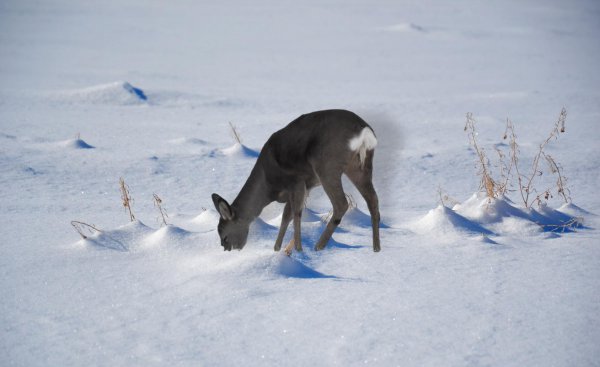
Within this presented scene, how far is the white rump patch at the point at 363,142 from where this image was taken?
461 centimetres

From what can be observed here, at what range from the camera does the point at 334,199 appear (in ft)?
15.5

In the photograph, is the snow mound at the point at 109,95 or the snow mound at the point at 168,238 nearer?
the snow mound at the point at 168,238

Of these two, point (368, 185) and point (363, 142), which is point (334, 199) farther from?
point (363, 142)

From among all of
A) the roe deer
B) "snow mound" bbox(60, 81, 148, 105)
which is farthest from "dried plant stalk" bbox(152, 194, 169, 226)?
→ "snow mound" bbox(60, 81, 148, 105)

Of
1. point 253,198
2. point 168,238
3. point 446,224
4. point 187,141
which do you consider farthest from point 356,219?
point 187,141

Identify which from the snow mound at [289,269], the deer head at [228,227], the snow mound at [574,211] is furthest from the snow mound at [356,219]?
the snow mound at [574,211]

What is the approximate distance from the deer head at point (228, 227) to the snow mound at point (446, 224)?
1.43 m

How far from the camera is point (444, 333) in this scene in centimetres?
336

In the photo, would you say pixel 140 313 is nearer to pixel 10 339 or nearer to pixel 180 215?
pixel 10 339

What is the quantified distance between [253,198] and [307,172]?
1.67 ft

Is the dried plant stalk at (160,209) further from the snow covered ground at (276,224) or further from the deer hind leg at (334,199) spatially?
the deer hind leg at (334,199)

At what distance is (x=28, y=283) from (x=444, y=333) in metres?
2.54

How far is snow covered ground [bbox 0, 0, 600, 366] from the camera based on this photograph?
3336mm

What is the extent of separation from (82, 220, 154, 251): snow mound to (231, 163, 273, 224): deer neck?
71 centimetres
